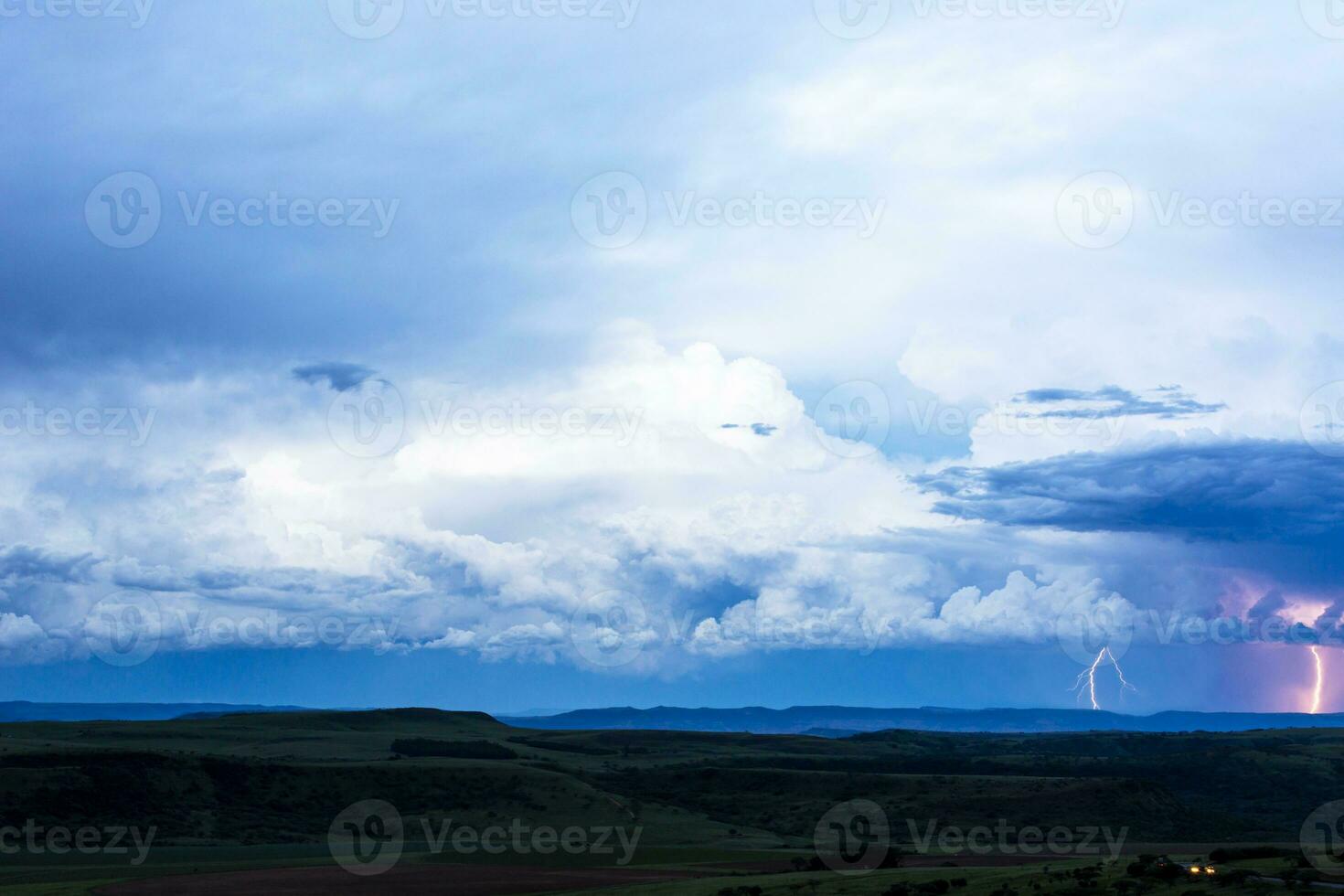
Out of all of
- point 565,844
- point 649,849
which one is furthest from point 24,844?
point 649,849

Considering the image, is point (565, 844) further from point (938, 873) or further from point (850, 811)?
point (938, 873)

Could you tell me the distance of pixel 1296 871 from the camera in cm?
4888
